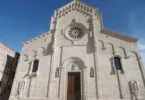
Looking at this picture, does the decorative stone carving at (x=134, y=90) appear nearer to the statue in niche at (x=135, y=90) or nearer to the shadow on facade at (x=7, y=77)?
the statue in niche at (x=135, y=90)

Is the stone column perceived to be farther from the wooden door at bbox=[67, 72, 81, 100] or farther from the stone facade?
the stone facade

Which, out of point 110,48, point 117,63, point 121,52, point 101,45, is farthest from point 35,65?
point 121,52

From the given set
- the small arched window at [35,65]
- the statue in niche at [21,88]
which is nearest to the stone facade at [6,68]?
the statue in niche at [21,88]

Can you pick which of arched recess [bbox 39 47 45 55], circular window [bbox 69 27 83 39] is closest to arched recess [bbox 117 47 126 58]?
circular window [bbox 69 27 83 39]

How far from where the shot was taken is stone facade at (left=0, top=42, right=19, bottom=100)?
751 inches

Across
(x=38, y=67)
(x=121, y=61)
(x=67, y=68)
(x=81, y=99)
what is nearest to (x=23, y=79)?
(x=38, y=67)

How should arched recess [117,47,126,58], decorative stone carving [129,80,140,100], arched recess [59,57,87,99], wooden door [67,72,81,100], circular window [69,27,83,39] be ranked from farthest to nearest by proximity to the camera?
Answer: 1. circular window [69,27,83,39]
2. arched recess [117,47,126,58]
3. wooden door [67,72,81,100]
4. arched recess [59,57,87,99]
5. decorative stone carving [129,80,140,100]

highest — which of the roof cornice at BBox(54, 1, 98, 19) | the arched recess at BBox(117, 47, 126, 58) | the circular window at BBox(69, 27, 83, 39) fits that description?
the roof cornice at BBox(54, 1, 98, 19)

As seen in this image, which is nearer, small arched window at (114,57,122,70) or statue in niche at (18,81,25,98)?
small arched window at (114,57,122,70)

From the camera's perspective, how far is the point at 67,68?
51.6 feet

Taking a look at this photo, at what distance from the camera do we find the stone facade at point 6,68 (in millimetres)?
19078

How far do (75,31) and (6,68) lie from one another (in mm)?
13146

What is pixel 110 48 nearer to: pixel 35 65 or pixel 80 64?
pixel 80 64

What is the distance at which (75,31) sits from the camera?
61.6 ft
